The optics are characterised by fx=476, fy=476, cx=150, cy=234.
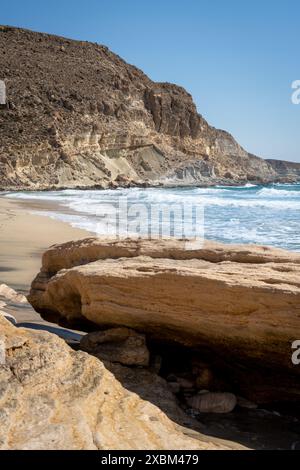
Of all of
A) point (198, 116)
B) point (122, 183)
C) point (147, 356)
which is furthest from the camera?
point (198, 116)

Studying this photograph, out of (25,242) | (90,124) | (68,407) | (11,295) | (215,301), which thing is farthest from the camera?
(90,124)

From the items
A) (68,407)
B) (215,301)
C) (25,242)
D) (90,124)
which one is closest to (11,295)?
(215,301)

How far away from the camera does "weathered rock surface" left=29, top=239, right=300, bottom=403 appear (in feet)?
11.3

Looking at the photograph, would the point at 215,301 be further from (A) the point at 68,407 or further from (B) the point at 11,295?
(B) the point at 11,295

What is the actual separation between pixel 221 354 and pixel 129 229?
948 cm

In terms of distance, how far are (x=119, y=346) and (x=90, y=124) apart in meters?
55.6

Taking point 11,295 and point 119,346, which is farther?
point 11,295

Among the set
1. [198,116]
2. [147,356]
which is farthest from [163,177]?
[147,356]

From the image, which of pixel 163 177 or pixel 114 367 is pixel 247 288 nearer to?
pixel 114 367

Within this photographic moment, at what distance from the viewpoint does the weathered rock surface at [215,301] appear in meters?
3.44

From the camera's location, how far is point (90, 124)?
57250 mm

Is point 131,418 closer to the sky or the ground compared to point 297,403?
closer to the sky

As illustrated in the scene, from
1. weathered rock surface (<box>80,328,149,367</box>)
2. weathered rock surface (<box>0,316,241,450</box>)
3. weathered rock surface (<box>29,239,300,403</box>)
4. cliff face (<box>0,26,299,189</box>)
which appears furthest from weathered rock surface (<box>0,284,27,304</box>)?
cliff face (<box>0,26,299,189</box>)
